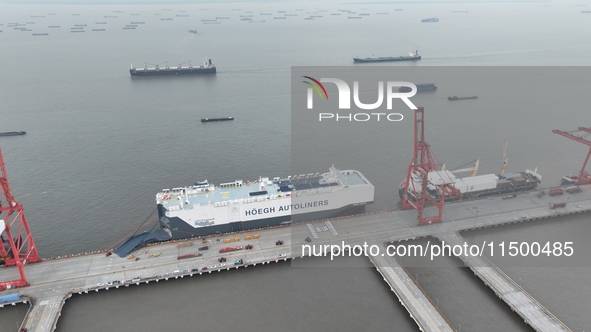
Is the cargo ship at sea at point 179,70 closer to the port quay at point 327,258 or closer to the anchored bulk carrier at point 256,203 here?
the anchored bulk carrier at point 256,203

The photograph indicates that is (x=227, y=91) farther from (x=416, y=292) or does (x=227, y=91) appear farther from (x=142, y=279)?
(x=416, y=292)

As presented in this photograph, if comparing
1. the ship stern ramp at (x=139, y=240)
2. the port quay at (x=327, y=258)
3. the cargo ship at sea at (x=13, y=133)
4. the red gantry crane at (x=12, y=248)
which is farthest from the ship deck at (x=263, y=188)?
the cargo ship at sea at (x=13, y=133)

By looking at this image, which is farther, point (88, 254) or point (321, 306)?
point (88, 254)

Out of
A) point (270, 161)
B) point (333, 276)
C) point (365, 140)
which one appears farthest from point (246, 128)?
point (333, 276)

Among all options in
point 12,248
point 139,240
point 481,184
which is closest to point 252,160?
point 139,240

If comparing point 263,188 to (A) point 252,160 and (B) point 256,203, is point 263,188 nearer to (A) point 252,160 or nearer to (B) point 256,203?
(B) point 256,203

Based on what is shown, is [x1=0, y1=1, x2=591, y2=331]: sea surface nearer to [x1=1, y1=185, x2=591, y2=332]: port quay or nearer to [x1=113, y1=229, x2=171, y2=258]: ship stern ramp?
[x1=1, y1=185, x2=591, y2=332]: port quay
